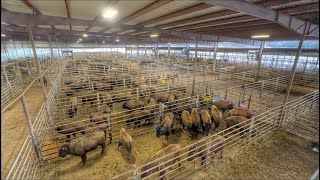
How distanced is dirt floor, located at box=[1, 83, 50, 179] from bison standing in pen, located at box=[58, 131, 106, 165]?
110cm

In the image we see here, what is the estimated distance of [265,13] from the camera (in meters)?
4.08

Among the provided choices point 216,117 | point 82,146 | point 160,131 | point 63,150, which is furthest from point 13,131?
point 216,117

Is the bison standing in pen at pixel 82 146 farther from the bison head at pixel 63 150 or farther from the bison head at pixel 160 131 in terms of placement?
the bison head at pixel 160 131

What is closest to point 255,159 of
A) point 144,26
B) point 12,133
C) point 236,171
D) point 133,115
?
point 236,171

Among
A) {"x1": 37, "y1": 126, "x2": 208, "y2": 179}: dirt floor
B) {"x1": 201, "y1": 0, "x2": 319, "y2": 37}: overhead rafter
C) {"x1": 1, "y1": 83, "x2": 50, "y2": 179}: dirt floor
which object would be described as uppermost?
{"x1": 201, "y1": 0, "x2": 319, "y2": 37}: overhead rafter

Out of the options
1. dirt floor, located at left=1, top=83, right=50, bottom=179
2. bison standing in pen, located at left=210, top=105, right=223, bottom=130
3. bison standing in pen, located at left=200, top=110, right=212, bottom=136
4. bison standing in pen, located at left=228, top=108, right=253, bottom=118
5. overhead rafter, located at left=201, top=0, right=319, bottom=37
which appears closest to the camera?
overhead rafter, located at left=201, top=0, right=319, bottom=37

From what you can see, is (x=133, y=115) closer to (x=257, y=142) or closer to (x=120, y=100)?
(x=120, y=100)

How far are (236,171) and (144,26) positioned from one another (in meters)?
6.55

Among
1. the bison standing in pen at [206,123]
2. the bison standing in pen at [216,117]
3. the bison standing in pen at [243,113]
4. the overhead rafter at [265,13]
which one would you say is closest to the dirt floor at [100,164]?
the bison standing in pen at [206,123]

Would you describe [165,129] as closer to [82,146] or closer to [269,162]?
[82,146]

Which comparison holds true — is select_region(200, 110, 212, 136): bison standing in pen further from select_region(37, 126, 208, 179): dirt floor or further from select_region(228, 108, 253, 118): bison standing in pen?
select_region(228, 108, 253, 118): bison standing in pen

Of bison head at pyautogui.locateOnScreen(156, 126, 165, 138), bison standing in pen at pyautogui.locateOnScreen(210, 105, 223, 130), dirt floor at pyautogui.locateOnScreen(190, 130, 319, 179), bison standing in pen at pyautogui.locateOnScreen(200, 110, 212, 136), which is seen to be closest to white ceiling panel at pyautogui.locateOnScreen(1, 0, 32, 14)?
bison head at pyautogui.locateOnScreen(156, 126, 165, 138)

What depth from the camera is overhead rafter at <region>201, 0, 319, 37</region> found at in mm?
3410

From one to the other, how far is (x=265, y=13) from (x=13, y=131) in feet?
27.4
